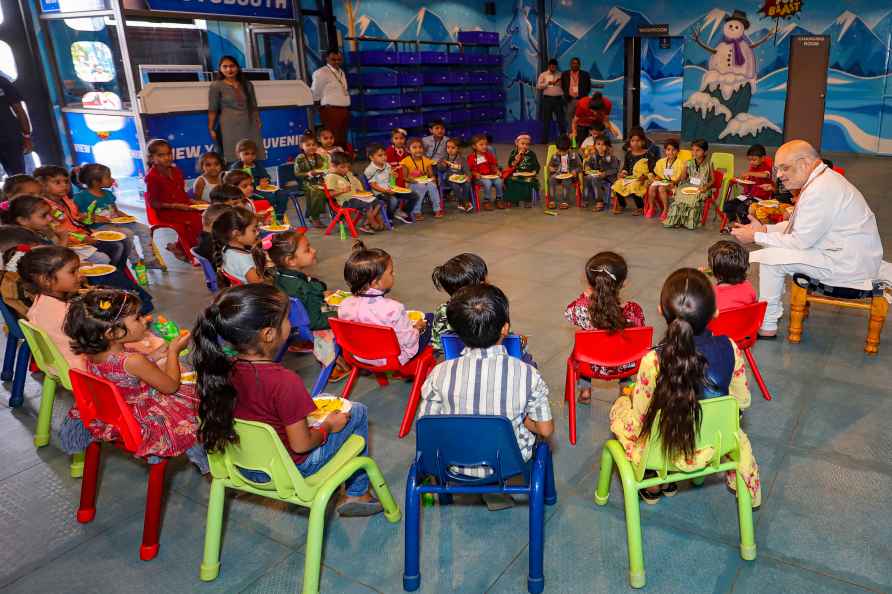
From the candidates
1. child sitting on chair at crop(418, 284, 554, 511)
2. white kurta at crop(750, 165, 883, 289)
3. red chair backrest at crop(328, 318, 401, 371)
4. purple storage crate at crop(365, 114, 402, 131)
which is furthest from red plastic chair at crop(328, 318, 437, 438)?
purple storage crate at crop(365, 114, 402, 131)

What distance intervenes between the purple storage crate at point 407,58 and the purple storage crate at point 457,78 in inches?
41.9

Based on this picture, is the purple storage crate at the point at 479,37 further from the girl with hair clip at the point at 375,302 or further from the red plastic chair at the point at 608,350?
the red plastic chair at the point at 608,350

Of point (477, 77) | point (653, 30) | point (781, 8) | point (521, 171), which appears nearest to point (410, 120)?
point (477, 77)

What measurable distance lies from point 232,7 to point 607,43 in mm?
8112

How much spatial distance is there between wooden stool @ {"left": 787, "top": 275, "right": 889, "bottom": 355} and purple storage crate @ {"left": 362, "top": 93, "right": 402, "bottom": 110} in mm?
10090

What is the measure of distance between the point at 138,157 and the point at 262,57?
310cm

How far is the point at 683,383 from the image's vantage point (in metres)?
1.93

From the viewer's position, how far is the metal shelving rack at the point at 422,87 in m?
12.6

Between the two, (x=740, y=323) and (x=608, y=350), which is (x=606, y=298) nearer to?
(x=608, y=350)

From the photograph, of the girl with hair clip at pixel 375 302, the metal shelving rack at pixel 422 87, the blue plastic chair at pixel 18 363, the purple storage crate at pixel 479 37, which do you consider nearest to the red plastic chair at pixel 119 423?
the girl with hair clip at pixel 375 302

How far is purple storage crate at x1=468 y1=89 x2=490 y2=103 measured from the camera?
1469 centimetres

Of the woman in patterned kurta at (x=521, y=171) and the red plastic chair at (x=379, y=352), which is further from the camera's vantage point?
the woman in patterned kurta at (x=521, y=171)

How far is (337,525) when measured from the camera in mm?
2488

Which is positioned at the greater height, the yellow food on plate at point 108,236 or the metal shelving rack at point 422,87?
the metal shelving rack at point 422,87
